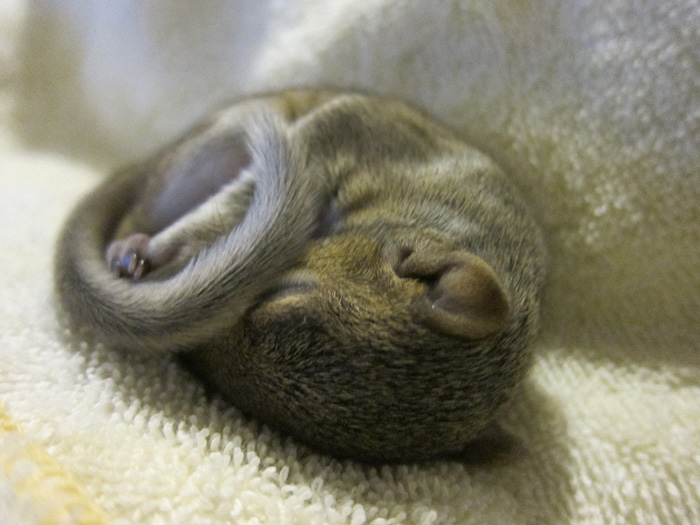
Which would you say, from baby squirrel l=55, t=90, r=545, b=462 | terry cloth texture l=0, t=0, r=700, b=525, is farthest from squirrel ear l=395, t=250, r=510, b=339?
terry cloth texture l=0, t=0, r=700, b=525

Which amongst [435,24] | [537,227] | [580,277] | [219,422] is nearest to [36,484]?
[219,422]

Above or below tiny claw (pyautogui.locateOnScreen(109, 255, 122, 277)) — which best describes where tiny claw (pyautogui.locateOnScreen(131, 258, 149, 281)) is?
above

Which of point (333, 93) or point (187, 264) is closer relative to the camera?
point (187, 264)

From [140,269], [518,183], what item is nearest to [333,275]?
[140,269]

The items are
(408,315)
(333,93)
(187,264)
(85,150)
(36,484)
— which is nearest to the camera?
(36,484)

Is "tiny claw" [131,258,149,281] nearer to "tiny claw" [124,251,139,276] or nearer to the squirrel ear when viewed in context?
"tiny claw" [124,251,139,276]

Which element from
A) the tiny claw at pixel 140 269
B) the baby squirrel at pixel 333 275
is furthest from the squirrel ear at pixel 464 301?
the tiny claw at pixel 140 269

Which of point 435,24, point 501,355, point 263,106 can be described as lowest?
point 501,355

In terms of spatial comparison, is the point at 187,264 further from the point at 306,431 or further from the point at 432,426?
the point at 432,426
